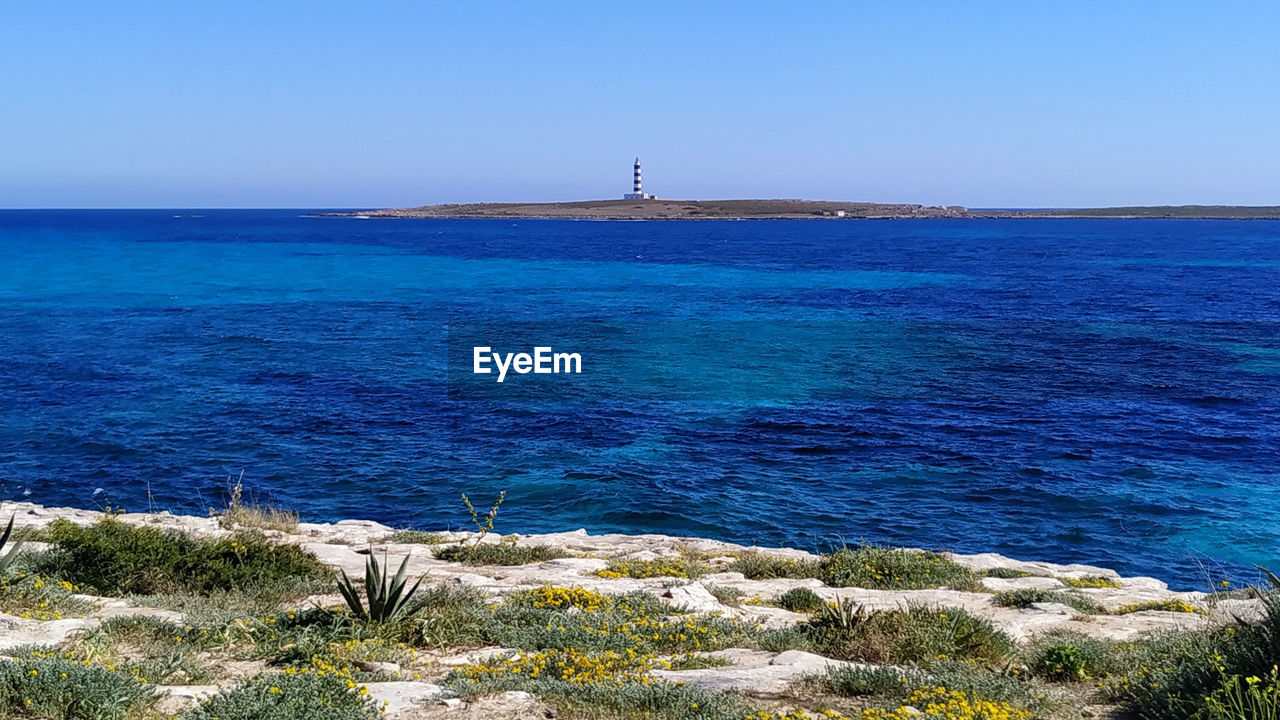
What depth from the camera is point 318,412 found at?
30734mm

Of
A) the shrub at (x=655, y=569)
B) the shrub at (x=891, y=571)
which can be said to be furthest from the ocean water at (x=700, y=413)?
the shrub at (x=655, y=569)

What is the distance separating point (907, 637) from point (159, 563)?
28.2 ft

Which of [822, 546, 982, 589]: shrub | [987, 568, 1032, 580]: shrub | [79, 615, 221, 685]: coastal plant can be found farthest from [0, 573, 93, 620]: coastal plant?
[987, 568, 1032, 580]: shrub

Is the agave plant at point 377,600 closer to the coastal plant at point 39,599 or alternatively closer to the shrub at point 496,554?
the coastal plant at point 39,599

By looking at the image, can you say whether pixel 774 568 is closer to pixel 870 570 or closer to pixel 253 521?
pixel 870 570

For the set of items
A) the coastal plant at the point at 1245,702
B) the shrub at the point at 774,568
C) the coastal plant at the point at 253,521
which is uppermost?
the coastal plant at the point at 1245,702

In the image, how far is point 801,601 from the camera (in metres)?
11.1

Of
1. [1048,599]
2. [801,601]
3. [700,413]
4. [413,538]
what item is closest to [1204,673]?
[1048,599]

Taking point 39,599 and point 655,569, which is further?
point 655,569

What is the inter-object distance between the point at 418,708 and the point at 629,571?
5.72 meters

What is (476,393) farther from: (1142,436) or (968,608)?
(968,608)

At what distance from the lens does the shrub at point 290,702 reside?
6.71 metres

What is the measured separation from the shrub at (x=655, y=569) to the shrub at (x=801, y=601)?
5.86 ft

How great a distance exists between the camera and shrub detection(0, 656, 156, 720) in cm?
671
